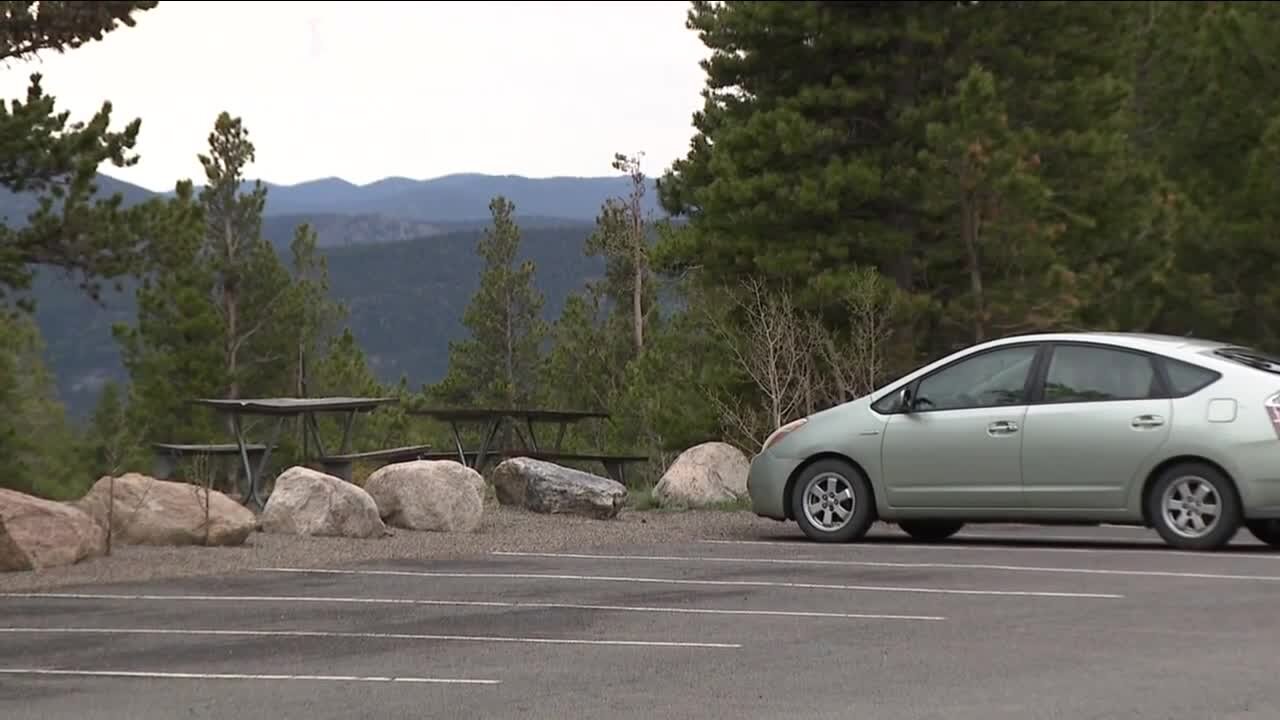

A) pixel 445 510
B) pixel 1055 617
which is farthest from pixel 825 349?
pixel 1055 617

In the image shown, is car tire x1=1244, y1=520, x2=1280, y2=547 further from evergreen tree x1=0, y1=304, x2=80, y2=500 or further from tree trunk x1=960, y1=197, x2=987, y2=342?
evergreen tree x1=0, y1=304, x2=80, y2=500

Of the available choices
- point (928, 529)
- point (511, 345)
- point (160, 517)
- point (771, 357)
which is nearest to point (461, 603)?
point (160, 517)

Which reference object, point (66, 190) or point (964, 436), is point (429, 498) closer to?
point (964, 436)

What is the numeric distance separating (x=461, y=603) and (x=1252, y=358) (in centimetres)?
652

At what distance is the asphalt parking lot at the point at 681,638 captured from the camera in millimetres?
8375

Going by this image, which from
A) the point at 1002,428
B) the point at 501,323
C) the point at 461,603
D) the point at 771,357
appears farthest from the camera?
the point at 501,323

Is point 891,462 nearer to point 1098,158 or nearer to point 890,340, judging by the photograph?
point 890,340

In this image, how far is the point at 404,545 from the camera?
16.5 meters

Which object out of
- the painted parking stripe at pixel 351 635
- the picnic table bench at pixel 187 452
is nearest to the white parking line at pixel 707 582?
the painted parking stripe at pixel 351 635

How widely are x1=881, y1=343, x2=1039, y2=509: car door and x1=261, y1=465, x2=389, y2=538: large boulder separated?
4.50m

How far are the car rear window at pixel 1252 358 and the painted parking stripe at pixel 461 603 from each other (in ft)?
16.4

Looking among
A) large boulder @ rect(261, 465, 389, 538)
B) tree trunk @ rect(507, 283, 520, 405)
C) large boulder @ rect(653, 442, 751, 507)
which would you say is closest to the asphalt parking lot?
large boulder @ rect(261, 465, 389, 538)

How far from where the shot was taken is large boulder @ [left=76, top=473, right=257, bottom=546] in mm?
16188

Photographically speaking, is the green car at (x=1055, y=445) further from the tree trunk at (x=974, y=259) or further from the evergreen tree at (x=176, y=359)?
the evergreen tree at (x=176, y=359)
